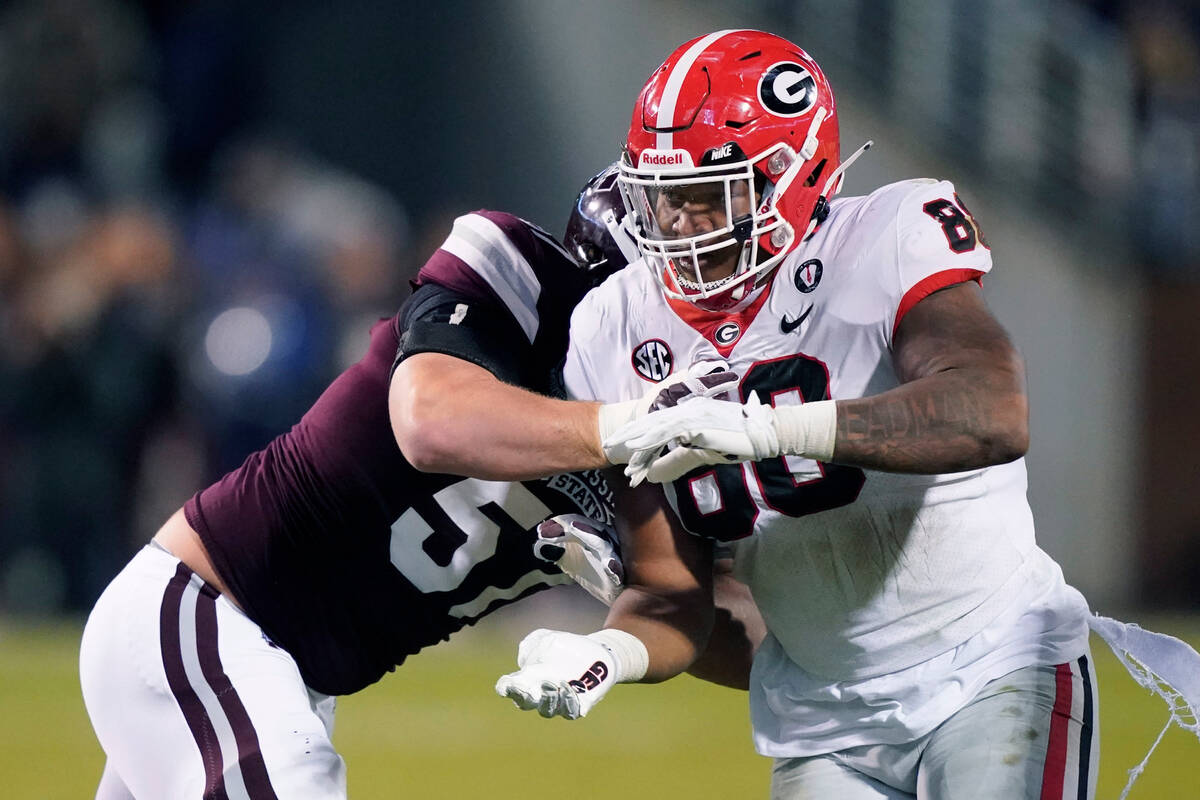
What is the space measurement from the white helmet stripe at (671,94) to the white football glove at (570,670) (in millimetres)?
871

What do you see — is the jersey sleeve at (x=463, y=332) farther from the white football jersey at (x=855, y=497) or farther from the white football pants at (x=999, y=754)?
the white football pants at (x=999, y=754)

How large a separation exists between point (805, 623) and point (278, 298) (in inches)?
234

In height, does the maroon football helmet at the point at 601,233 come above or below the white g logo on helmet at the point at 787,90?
below

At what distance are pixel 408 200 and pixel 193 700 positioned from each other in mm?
6749

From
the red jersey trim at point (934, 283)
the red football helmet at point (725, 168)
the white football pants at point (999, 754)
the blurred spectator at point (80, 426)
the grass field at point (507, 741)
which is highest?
the red football helmet at point (725, 168)

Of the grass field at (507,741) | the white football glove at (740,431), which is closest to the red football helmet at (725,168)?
the white football glove at (740,431)

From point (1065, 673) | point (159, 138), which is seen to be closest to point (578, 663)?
point (1065, 673)

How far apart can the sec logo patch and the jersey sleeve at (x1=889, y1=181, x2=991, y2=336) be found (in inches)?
17.2

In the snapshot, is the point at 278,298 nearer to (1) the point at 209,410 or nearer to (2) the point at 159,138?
(1) the point at 209,410

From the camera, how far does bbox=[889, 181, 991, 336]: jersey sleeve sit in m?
2.35

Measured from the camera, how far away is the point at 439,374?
8.64ft

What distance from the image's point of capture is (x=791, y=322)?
2561 mm

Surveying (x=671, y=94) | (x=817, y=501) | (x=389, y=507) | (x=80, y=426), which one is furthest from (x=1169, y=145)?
(x=389, y=507)

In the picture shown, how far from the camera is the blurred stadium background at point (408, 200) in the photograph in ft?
26.5
